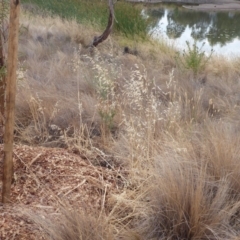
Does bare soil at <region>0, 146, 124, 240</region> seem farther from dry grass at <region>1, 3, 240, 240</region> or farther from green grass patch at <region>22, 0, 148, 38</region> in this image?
green grass patch at <region>22, 0, 148, 38</region>

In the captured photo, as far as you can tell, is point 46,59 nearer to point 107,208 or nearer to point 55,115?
point 55,115

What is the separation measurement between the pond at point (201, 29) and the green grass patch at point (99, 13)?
0.51m

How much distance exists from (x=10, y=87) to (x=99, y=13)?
25.9 ft

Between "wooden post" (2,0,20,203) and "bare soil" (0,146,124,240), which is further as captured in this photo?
"bare soil" (0,146,124,240)

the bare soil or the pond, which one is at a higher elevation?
the bare soil

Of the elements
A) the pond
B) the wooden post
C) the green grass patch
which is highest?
the wooden post

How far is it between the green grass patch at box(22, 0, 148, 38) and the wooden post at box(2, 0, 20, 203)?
660 cm

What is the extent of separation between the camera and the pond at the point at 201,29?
1058cm

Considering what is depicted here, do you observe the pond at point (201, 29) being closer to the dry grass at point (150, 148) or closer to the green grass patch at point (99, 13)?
the green grass patch at point (99, 13)

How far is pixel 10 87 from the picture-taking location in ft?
5.64

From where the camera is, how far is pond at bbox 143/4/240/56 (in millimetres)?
10581

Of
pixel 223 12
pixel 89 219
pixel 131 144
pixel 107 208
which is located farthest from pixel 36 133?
pixel 223 12

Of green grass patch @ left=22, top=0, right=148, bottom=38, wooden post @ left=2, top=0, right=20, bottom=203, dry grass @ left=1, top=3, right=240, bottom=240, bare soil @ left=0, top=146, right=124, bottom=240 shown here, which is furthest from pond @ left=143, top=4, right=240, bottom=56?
wooden post @ left=2, top=0, right=20, bottom=203

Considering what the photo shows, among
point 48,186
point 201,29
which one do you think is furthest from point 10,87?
point 201,29
